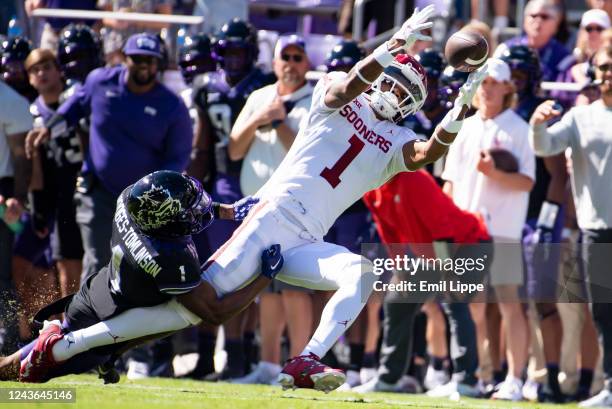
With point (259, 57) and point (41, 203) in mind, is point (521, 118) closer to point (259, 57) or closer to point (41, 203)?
point (259, 57)

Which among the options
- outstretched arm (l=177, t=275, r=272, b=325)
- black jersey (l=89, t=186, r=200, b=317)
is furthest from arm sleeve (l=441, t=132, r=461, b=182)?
black jersey (l=89, t=186, r=200, b=317)

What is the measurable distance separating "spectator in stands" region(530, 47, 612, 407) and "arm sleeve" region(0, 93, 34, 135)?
3.78 m

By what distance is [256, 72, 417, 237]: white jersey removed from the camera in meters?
7.88

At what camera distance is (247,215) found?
7.96 meters

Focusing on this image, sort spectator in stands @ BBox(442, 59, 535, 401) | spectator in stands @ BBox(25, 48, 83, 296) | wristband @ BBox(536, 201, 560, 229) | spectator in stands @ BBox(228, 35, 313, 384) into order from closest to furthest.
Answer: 1. spectator in stands @ BBox(442, 59, 535, 401)
2. wristband @ BBox(536, 201, 560, 229)
3. spectator in stands @ BBox(228, 35, 313, 384)
4. spectator in stands @ BBox(25, 48, 83, 296)

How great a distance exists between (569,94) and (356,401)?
358cm

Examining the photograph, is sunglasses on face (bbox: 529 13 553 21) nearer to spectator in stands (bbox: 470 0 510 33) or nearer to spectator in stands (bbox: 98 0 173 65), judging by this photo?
spectator in stands (bbox: 470 0 510 33)

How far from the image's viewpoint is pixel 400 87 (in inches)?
312

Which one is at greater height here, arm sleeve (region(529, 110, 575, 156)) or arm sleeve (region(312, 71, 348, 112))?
arm sleeve (region(312, 71, 348, 112))

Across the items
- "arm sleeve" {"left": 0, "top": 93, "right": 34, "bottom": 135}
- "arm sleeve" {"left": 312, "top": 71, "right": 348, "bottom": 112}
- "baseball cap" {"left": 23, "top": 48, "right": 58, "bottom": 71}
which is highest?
"arm sleeve" {"left": 312, "top": 71, "right": 348, "bottom": 112}

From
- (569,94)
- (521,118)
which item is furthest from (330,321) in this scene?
(569,94)

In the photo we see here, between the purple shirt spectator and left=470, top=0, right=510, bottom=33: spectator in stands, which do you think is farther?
left=470, top=0, right=510, bottom=33: spectator in stands

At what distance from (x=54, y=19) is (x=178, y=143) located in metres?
2.52

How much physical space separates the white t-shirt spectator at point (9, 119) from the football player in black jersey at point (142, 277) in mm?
2806
